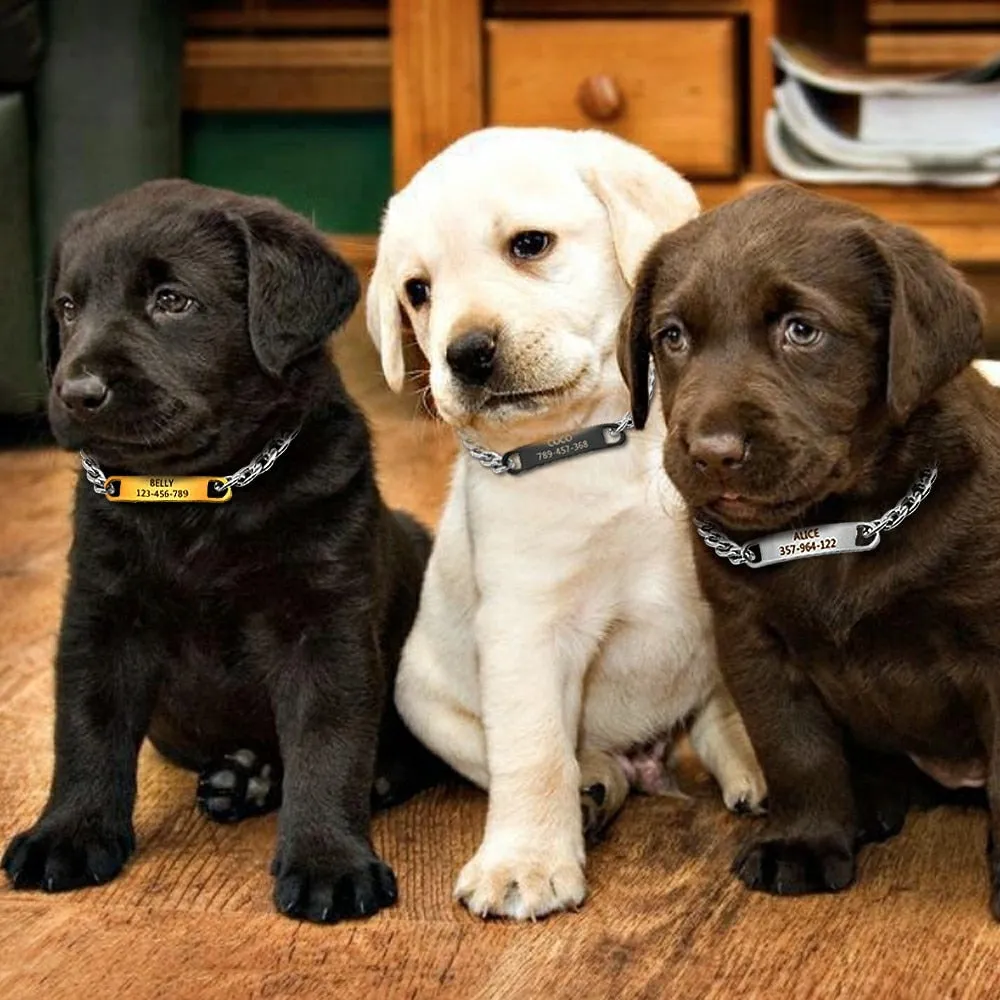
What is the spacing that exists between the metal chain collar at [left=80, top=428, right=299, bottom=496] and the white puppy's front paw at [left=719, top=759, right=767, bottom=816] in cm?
65

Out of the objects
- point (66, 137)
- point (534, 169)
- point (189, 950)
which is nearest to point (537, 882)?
point (189, 950)

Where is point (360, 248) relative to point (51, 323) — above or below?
below

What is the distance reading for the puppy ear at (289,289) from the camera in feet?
7.50

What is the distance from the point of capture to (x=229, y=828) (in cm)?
248

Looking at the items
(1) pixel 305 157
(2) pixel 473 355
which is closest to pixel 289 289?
(2) pixel 473 355

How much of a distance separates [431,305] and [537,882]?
64cm

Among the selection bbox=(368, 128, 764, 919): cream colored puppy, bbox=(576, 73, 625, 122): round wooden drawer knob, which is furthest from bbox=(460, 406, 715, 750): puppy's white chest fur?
bbox=(576, 73, 625, 122): round wooden drawer knob

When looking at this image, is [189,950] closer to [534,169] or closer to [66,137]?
[534,169]

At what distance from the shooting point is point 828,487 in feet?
6.66

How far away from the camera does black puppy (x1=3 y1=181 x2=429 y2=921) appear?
7.37 feet

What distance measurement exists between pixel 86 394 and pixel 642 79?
235 centimetres

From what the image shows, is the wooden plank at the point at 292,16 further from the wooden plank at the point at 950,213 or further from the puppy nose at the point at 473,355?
the puppy nose at the point at 473,355

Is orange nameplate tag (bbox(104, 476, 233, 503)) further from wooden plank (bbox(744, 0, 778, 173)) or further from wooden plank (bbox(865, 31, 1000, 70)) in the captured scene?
wooden plank (bbox(865, 31, 1000, 70))

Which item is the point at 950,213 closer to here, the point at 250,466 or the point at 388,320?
the point at 388,320
